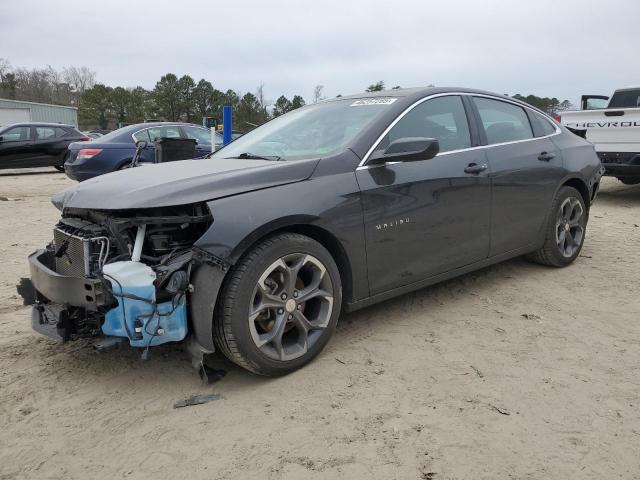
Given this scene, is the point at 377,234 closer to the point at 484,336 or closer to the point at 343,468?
the point at 484,336

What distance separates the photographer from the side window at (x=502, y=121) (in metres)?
4.14

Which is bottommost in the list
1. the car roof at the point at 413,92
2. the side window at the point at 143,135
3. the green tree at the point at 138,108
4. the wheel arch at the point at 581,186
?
the wheel arch at the point at 581,186

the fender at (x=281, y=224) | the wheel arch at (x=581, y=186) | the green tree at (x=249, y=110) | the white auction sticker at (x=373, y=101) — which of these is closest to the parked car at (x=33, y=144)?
the white auction sticker at (x=373, y=101)

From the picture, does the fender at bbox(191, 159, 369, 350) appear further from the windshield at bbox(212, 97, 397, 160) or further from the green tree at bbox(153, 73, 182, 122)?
the green tree at bbox(153, 73, 182, 122)

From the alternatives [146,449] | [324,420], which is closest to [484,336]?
[324,420]

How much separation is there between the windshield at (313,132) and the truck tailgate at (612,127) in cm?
609

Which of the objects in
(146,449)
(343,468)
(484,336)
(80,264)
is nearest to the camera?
(343,468)

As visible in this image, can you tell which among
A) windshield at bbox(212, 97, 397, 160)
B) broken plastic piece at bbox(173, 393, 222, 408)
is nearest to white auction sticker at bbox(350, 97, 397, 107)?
windshield at bbox(212, 97, 397, 160)

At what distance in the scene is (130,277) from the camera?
2.60 metres

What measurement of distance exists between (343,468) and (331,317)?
1.04 meters

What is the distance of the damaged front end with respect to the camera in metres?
2.61

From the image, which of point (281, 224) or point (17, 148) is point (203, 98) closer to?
point (17, 148)

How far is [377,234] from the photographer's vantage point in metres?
3.24

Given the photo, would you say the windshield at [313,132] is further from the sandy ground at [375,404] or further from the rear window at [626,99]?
the rear window at [626,99]
